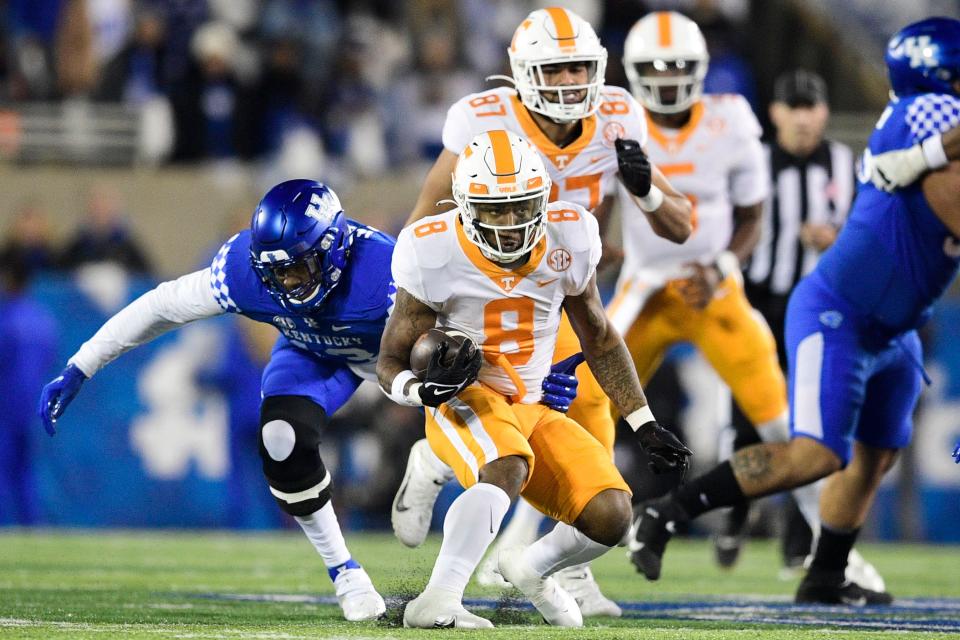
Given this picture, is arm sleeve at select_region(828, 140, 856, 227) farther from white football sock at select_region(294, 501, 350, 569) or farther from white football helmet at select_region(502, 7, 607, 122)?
white football sock at select_region(294, 501, 350, 569)

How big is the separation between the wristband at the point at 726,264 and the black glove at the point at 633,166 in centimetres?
124

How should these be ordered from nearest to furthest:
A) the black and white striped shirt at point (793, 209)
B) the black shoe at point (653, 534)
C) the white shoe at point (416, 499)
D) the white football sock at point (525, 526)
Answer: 1. the white shoe at point (416, 499)
2. the black shoe at point (653, 534)
3. the white football sock at point (525, 526)
4. the black and white striped shirt at point (793, 209)

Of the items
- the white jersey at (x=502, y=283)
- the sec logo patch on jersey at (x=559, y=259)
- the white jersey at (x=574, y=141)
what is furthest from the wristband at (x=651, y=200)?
the sec logo patch on jersey at (x=559, y=259)

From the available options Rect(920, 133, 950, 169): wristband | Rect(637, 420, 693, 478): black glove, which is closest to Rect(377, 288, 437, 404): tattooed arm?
Rect(637, 420, 693, 478): black glove

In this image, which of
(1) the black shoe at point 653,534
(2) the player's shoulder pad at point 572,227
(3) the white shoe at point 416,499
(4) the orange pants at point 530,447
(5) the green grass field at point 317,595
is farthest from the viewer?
(1) the black shoe at point 653,534

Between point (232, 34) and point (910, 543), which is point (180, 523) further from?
point (910, 543)

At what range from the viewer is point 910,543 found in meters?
10.6

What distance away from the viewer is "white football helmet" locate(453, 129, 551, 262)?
471cm

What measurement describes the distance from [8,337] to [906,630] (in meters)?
7.13

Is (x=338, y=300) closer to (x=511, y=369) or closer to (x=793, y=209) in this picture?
(x=511, y=369)

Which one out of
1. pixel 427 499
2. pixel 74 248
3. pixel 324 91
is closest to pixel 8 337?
pixel 74 248

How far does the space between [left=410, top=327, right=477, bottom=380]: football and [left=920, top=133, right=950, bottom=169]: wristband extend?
68.8 inches

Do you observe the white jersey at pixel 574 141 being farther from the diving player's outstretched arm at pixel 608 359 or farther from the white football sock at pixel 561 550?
the white football sock at pixel 561 550

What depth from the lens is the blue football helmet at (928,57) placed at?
5562 millimetres
